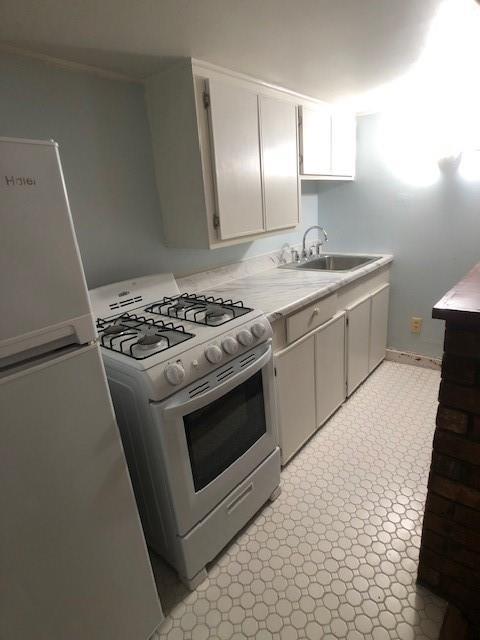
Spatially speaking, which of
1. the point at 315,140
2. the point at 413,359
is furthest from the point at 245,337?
the point at 413,359

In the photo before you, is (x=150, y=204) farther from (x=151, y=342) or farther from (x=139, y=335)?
(x=151, y=342)

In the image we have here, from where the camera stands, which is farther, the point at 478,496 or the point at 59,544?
the point at 478,496

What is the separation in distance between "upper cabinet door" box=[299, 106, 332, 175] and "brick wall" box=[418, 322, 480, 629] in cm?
168

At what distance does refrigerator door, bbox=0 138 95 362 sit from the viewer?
2.41 ft

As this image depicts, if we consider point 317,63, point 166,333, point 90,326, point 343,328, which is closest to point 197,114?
point 317,63

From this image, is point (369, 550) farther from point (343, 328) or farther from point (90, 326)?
point (90, 326)

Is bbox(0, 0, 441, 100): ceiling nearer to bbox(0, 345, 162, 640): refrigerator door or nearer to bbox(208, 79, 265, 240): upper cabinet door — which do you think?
bbox(208, 79, 265, 240): upper cabinet door

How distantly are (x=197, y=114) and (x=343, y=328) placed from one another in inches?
57.2

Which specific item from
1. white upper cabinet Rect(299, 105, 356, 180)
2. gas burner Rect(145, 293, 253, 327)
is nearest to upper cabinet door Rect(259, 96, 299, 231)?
white upper cabinet Rect(299, 105, 356, 180)

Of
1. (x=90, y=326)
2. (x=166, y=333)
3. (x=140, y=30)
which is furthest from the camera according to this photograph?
(x=166, y=333)

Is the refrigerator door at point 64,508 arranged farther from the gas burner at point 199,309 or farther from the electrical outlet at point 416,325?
the electrical outlet at point 416,325

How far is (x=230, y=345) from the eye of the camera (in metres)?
1.31

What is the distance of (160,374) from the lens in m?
1.11

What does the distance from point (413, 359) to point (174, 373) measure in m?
2.45
